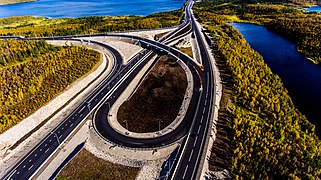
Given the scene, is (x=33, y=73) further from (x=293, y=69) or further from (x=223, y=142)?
(x=293, y=69)

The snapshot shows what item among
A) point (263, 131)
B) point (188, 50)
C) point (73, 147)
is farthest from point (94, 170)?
point (188, 50)

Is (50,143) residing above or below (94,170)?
above

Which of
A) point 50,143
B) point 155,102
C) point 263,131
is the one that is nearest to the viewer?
point 50,143

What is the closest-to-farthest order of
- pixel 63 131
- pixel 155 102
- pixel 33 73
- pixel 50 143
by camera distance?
pixel 50 143 → pixel 63 131 → pixel 155 102 → pixel 33 73

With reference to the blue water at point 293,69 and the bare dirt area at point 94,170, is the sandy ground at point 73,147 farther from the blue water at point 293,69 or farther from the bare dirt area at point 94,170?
the blue water at point 293,69

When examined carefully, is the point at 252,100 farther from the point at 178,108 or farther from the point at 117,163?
the point at 117,163

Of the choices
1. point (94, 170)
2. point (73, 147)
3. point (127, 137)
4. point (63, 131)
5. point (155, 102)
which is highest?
point (155, 102)
